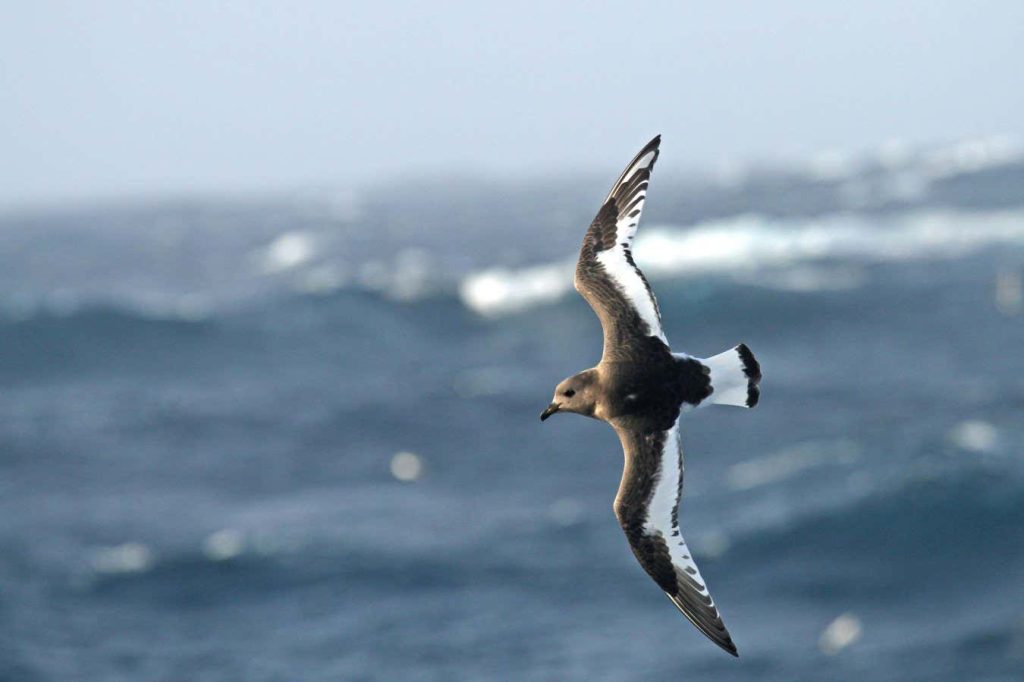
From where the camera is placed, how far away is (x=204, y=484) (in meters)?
72.9

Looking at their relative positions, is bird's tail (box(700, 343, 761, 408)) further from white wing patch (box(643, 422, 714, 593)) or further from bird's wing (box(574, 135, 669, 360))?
bird's wing (box(574, 135, 669, 360))

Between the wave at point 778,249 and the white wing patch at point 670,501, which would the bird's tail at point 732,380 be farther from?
the wave at point 778,249

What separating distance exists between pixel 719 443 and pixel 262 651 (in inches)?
1066

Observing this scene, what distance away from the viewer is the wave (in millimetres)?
104125

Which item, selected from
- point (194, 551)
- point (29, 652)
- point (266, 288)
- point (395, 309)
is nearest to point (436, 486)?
point (194, 551)

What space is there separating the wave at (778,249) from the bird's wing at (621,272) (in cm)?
8424

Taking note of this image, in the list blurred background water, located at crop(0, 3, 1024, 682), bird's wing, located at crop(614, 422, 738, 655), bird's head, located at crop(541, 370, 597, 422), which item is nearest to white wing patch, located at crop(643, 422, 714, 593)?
bird's wing, located at crop(614, 422, 738, 655)

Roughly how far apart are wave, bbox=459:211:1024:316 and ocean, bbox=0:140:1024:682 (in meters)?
0.57

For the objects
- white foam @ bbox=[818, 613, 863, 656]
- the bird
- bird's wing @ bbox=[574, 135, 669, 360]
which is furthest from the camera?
white foam @ bbox=[818, 613, 863, 656]

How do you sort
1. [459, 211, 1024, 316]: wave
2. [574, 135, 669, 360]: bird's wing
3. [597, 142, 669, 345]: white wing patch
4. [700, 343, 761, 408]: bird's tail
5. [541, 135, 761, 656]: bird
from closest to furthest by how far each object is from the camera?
[541, 135, 761, 656]: bird, [700, 343, 761, 408]: bird's tail, [574, 135, 669, 360]: bird's wing, [597, 142, 669, 345]: white wing patch, [459, 211, 1024, 316]: wave

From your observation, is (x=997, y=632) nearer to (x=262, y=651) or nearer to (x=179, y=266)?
(x=262, y=651)

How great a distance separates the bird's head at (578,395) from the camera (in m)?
15.0

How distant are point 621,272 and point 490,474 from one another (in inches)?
2148

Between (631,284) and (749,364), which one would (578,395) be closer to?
(631,284)
